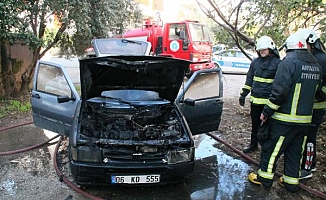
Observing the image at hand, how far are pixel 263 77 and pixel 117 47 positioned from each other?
3.25 metres

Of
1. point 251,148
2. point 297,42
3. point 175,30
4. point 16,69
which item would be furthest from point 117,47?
point 175,30

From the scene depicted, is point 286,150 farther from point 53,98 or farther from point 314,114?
point 53,98

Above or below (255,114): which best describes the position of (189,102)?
above

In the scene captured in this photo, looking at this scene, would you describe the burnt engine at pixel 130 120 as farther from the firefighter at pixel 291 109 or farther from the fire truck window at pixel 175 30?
the fire truck window at pixel 175 30

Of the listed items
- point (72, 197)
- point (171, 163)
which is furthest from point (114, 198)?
point (171, 163)

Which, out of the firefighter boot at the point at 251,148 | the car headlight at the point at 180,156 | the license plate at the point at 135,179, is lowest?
the firefighter boot at the point at 251,148

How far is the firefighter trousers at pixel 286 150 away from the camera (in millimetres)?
3512

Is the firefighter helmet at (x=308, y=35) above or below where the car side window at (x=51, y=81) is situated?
above

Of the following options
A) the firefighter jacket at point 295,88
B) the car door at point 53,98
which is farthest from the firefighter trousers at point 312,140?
the car door at point 53,98

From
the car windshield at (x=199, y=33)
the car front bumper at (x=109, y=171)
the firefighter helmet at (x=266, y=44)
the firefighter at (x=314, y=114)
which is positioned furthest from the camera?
the car windshield at (x=199, y=33)

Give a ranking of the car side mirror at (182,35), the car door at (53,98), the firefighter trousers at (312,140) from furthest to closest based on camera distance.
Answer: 1. the car side mirror at (182,35)
2. the car door at (53,98)
3. the firefighter trousers at (312,140)

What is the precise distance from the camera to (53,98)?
4578mm

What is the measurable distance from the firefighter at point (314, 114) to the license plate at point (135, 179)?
2.15 meters

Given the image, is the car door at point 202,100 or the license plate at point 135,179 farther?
the car door at point 202,100
